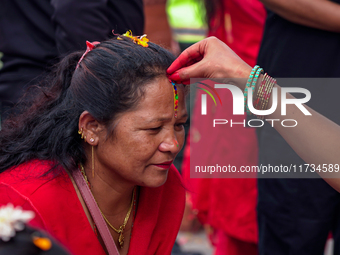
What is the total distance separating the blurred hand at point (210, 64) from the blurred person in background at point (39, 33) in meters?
0.67

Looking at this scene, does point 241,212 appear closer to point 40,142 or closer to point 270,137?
point 270,137

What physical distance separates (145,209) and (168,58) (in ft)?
2.26

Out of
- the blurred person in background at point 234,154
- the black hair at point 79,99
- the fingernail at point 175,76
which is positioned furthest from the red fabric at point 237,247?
the fingernail at point 175,76

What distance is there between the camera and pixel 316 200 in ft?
6.71

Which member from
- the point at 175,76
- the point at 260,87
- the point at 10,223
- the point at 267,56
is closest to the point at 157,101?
the point at 175,76

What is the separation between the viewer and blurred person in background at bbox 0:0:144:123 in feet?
7.02

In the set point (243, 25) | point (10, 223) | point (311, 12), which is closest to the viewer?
point (10, 223)

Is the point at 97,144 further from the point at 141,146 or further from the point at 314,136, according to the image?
the point at 314,136

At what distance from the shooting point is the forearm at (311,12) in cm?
195

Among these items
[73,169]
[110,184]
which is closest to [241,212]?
[110,184]

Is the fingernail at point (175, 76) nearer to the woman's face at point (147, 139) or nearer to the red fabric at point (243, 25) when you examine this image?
the woman's face at point (147, 139)

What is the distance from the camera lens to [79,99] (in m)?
1.72

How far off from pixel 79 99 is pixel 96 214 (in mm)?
465

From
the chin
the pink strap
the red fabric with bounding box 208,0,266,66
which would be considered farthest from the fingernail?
the red fabric with bounding box 208,0,266,66
